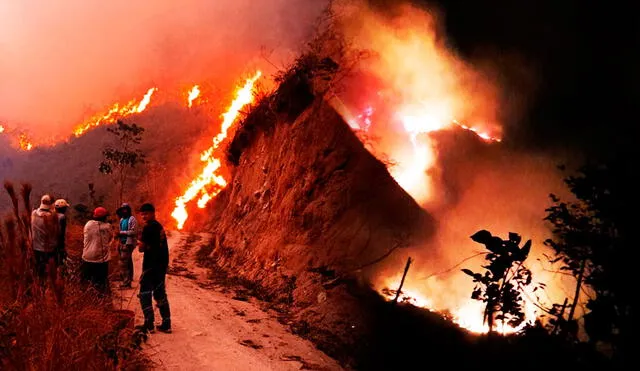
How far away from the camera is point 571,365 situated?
3.98 m

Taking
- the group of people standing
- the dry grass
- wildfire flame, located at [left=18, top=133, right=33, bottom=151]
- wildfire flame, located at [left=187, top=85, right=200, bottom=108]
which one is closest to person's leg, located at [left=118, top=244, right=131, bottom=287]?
the group of people standing

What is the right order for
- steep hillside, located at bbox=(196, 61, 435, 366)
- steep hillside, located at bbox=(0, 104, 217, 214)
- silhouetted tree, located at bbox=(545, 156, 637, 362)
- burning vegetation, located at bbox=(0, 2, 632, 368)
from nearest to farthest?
silhouetted tree, located at bbox=(545, 156, 637, 362) < burning vegetation, located at bbox=(0, 2, 632, 368) < steep hillside, located at bbox=(196, 61, 435, 366) < steep hillside, located at bbox=(0, 104, 217, 214)

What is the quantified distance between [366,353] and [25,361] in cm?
560

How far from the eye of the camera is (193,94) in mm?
40062

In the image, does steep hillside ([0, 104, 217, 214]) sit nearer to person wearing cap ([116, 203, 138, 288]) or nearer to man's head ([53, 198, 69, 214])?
person wearing cap ([116, 203, 138, 288])

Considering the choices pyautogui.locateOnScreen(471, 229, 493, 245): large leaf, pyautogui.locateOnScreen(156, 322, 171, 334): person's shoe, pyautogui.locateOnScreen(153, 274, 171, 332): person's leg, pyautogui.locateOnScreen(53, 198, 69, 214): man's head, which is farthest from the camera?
pyautogui.locateOnScreen(53, 198, 69, 214): man's head

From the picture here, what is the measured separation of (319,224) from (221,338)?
4315mm

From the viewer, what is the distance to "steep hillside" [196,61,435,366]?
9039 mm

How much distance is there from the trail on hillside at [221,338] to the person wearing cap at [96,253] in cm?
60

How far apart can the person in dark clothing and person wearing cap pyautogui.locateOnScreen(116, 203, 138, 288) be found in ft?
10.3

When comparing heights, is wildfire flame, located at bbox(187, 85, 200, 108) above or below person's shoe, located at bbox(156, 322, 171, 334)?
above

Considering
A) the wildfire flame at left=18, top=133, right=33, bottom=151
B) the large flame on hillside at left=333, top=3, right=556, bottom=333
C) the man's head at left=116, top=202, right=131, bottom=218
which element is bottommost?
the man's head at left=116, top=202, right=131, bottom=218

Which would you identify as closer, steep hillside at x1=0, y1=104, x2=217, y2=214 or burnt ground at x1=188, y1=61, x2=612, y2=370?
burnt ground at x1=188, y1=61, x2=612, y2=370

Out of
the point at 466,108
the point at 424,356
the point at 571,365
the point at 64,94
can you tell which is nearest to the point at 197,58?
the point at 64,94
